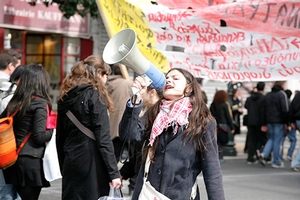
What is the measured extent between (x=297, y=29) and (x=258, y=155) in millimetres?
9503

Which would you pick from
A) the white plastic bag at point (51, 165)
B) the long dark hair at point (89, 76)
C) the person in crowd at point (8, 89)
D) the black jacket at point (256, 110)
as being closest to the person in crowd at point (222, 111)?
the black jacket at point (256, 110)

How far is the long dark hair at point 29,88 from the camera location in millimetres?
6082

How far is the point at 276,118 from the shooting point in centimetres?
1426

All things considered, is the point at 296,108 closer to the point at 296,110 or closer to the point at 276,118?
the point at 296,110

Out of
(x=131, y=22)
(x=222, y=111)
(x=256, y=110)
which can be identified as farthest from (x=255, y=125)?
(x=131, y=22)

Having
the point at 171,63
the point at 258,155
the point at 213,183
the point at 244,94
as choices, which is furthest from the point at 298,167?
the point at 244,94

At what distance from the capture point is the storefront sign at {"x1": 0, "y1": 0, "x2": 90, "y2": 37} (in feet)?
59.8

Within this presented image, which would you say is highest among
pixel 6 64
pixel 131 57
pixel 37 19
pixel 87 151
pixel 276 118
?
pixel 37 19

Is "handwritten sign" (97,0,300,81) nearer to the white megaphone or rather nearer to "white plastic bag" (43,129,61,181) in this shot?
"white plastic bag" (43,129,61,181)

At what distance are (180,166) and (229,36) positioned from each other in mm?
2112

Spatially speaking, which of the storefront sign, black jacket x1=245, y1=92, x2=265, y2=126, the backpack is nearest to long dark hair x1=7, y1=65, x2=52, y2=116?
the backpack

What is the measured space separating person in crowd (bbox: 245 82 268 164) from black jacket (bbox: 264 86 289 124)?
0.49 m

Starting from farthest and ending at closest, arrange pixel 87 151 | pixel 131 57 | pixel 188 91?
pixel 87 151 → pixel 188 91 → pixel 131 57

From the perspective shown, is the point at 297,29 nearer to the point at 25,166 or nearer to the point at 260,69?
the point at 260,69
